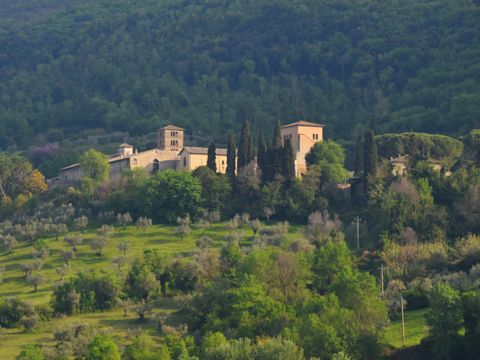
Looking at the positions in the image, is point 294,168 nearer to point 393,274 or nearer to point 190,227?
point 190,227

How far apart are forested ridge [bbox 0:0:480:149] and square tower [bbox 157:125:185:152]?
3021 centimetres

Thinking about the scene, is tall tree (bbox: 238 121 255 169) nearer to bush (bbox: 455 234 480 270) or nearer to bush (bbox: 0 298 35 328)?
bush (bbox: 455 234 480 270)

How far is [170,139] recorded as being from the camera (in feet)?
362

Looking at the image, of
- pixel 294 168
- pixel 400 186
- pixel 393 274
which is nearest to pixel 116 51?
pixel 294 168

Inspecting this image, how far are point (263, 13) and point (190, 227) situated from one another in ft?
→ 377

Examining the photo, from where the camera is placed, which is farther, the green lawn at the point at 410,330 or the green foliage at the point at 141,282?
the green foliage at the point at 141,282

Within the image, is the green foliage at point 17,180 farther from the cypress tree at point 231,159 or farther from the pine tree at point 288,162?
the pine tree at point 288,162

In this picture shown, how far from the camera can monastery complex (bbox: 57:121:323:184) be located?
9950 cm

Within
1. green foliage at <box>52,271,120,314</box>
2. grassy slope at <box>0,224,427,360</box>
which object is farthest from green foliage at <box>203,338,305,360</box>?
green foliage at <box>52,271,120,314</box>

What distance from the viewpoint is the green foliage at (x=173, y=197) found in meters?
91.2

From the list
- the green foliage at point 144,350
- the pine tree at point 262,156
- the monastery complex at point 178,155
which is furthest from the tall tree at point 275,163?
the green foliage at point 144,350

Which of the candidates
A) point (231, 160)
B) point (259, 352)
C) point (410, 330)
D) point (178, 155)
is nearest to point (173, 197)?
point (231, 160)

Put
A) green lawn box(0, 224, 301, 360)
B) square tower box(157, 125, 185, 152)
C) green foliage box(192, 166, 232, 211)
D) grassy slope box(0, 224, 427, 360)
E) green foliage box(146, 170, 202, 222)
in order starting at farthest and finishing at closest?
square tower box(157, 125, 185, 152) < green foliage box(192, 166, 232, 211) < green foliage box(146, 170, 202, 222) < green lawn box(0, 224, 301, 360) < grassy slope box(0, 224, 427, 360)

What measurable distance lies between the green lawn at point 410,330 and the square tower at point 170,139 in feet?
165
